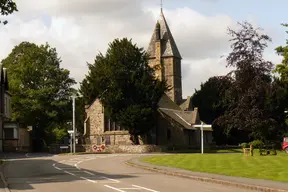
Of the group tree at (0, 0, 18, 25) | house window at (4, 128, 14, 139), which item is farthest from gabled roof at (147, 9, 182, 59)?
tree at (0, 0, 18, 25)

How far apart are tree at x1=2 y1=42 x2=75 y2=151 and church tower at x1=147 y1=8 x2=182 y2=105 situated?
129 feet

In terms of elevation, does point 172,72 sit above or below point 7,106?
above

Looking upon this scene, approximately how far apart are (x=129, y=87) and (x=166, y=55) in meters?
46.2

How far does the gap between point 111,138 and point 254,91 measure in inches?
1034

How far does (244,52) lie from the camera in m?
52.7

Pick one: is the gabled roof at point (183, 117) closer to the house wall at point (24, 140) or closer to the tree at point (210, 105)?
the tree at point (210, 105)

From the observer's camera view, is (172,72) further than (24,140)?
Yes

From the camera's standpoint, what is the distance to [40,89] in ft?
231

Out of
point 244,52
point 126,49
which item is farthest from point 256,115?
point 126,49

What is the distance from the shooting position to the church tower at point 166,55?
111 metres

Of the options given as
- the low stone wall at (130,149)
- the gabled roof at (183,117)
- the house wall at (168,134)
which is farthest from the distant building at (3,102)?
the house wall at (168,134)

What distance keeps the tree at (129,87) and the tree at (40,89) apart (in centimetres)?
768

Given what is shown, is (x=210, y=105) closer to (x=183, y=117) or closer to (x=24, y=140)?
(x=183, y=117)

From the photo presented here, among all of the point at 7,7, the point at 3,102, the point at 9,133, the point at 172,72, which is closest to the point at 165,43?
the point at 172,72
